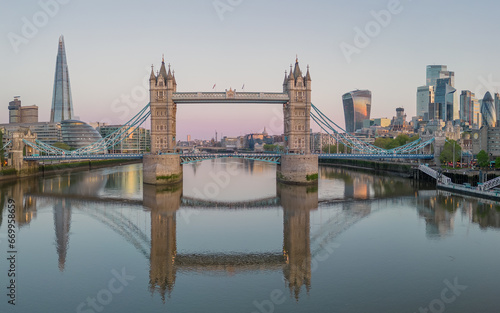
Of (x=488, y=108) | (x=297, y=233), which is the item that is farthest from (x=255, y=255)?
(x=488, y=108)

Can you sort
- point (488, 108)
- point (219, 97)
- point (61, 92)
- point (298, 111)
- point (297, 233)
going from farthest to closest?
point (61, 92) < point (488, 108) < point (298, 111) < point (219, 97) < point (297, 233)

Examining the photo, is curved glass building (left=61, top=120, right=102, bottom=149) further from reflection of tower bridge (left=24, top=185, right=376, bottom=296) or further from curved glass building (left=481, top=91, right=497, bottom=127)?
curved glass building (left=481, top=91, right=497, bottom=127)

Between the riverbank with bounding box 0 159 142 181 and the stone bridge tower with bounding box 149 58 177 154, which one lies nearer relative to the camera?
the stone bridge tower with bounding box 149 58 177 154

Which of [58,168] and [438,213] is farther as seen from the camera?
[58,168]

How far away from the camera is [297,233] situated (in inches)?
1010

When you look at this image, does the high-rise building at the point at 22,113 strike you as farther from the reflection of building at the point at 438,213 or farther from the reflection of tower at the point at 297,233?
the reflection of building at the point at 438,213

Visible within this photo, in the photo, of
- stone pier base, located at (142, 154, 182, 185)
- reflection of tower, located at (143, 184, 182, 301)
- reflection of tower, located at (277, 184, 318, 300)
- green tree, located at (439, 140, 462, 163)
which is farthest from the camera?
green tree, located at (439, 140, 462, 163)

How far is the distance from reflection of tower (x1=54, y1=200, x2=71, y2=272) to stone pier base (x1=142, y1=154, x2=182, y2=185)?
35.0 ft

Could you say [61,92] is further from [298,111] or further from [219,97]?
[298,111]

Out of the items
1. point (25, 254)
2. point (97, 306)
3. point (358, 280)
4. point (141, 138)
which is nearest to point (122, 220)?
point (25, 254)

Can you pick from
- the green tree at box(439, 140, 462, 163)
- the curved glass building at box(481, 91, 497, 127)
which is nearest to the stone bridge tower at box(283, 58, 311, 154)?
the green tree at box(439, 140, 462, 163)

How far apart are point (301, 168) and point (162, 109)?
57.6 feet

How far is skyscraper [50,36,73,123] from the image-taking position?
515 ft

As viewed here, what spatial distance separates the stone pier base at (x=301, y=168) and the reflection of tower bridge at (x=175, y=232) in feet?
14.1
